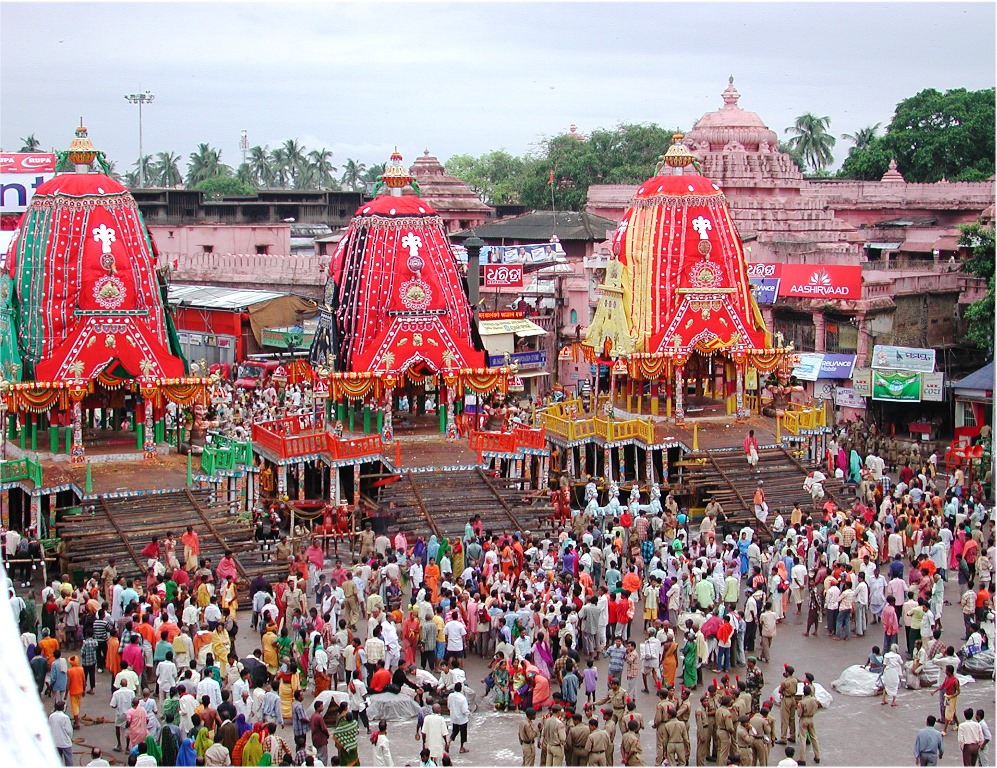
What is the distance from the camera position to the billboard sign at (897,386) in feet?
115

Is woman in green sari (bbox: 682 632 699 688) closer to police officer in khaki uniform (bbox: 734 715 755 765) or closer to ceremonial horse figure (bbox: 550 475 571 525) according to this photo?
police officer in khaki uniform (bbox: 734 715 755 765)

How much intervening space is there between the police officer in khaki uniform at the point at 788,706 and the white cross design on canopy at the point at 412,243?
1557 cm

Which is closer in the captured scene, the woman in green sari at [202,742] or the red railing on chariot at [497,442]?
the woman in green sari at [202,742]

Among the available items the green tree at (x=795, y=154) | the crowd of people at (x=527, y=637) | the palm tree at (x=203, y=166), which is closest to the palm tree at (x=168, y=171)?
the palm tree at (x=203, y=166)

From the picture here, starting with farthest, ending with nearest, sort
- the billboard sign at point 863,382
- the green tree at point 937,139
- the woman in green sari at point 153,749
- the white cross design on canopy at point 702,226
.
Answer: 1. the green tree at point 937,139
2. the billboard sign at point 863,382
3. the white cross design on canopy at point 702,226
4. the woman in green sari at point 153,749

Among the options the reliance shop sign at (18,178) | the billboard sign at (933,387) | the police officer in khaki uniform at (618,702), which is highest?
the reliance shop sign at (18,178)

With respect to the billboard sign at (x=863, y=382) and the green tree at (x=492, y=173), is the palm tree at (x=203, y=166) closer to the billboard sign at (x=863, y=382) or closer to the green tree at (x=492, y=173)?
the green tree at (x=492, y=173)

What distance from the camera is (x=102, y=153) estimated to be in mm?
28328

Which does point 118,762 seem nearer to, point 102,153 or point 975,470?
point 102,153

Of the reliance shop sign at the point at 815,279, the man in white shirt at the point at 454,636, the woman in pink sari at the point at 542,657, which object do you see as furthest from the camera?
the reliance shop sign at the point at 815,279

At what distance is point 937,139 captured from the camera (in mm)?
60656

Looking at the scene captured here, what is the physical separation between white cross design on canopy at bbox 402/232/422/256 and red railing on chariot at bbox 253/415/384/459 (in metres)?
3.88

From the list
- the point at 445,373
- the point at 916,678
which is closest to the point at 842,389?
the point at 445,373

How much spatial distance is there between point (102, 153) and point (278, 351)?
1612cm
